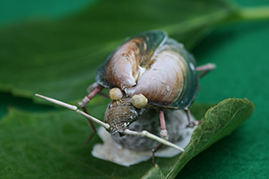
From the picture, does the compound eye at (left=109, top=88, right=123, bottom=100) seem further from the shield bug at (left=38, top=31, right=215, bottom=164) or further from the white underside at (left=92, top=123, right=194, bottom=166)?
the white underside at (left=92, top=123, right=194, bottom=166)

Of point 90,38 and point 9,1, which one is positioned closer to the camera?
A: point 90,38

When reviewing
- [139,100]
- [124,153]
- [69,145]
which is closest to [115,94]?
[139,100]

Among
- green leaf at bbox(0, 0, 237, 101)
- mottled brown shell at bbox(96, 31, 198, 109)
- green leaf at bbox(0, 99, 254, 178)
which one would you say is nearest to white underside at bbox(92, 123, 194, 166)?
green leaf at bbox(0, 99, 254, 178)

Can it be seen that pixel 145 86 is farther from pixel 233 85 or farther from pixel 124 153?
pixel 233 85

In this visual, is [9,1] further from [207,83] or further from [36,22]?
[207,83]

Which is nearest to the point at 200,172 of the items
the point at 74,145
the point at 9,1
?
the point at 74,145

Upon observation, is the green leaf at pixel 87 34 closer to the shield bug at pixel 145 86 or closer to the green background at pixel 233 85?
the green background at pixel 233 85
